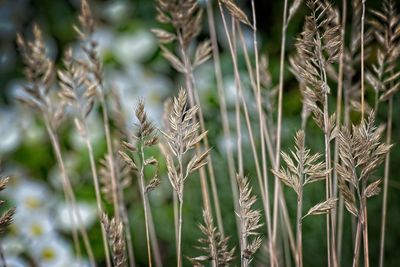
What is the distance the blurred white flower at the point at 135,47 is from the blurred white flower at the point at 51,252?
0.64 metres

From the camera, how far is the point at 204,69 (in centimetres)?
220

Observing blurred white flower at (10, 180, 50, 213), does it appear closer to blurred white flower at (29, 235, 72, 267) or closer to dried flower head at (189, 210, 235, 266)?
blurred white flower at (29, 235, 72, 267)

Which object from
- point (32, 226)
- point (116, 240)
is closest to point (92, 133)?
point (32, 226)

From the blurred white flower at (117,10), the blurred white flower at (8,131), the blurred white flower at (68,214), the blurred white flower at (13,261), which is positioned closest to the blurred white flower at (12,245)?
the blurred white flower at (13,261)

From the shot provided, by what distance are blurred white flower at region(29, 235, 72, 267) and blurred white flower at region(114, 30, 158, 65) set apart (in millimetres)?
643

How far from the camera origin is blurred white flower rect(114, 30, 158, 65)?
2.22 m

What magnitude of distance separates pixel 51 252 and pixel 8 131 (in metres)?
0.45

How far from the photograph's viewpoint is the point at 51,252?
1886 millimetres

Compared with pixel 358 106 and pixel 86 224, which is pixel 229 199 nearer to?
pixel 86 224

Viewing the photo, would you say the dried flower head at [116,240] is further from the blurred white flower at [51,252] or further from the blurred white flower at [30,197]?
the blurred white flower at [30,197]

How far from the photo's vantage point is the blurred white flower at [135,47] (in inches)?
87.4

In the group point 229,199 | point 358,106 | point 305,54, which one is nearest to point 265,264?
point 229,199

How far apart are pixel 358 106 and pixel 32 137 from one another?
4.29 ft

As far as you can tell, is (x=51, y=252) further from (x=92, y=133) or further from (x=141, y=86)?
(x=141, y=86)
